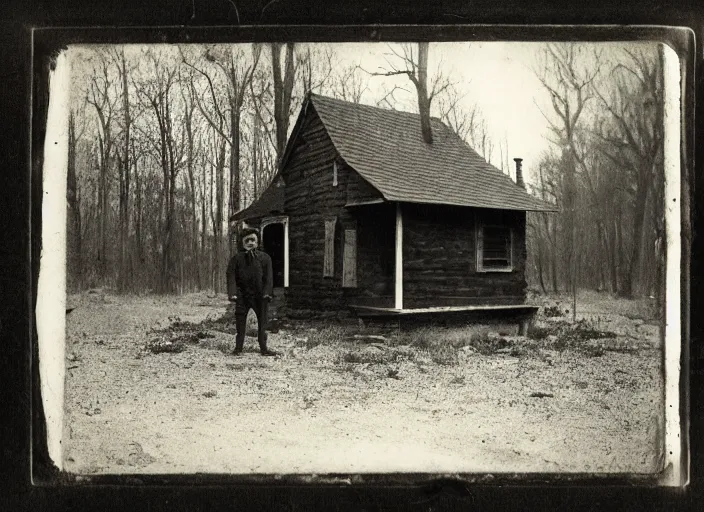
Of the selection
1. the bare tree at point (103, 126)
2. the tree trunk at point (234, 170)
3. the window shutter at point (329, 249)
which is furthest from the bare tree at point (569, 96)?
the bare tree at point (103, 126)

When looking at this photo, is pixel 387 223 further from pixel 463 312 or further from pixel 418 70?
pixel 418 70

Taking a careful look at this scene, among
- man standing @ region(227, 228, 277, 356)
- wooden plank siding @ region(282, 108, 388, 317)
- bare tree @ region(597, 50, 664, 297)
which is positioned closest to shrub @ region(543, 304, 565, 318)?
bare tree @ region(597, 50, 664, 297)

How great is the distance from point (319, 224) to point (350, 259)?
1.20 feet

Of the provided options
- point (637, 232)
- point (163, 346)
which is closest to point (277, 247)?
point (163, 346)

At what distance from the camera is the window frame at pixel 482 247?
12.3 feet

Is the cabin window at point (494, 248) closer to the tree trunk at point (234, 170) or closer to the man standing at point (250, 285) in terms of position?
the man standing at point (250, 285)

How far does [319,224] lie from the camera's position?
4.13 m

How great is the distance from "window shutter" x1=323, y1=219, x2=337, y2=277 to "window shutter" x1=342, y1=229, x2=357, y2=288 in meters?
0.09

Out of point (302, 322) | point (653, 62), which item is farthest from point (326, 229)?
point (653, 62)

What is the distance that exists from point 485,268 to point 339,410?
5.19ft

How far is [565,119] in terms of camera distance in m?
3.35

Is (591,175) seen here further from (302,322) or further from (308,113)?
(302,322)

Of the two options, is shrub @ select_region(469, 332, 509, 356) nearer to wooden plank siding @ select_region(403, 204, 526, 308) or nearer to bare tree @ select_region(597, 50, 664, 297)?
wooden plank siding @ select_region(403, 204, 526, 308)

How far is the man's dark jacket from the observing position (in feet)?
11.4
